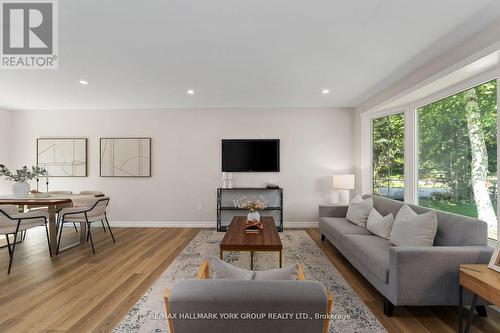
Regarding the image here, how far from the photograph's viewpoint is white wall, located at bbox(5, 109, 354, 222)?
15.8 feet

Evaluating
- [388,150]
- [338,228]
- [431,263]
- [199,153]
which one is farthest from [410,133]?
[199,153]

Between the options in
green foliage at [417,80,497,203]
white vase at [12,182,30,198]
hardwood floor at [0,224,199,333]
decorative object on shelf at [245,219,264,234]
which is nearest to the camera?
hardwood floor at [0,224,199,333]

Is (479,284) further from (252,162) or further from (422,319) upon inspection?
(252,162)

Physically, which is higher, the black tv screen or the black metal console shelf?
the black tv screen

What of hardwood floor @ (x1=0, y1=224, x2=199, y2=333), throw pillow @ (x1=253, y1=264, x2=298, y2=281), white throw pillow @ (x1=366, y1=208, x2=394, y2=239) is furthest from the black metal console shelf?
throw pillow @ (x1=253, y1=264, x2=298, y2=281)

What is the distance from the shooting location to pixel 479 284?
5.12 ft

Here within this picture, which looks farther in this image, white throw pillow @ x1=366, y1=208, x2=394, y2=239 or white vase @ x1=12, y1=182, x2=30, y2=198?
white vase @ x1=12, y1=182, x2=30, y2=198

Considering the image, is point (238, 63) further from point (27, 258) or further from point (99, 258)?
point (27, 258)

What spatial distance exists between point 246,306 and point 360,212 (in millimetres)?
2980

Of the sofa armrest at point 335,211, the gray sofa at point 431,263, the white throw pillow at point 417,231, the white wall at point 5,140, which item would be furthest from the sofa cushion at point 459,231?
the white wall at point 5,140

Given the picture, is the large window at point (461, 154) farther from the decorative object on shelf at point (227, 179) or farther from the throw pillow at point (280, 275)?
the decorative object on shelf at point (227, 179)
